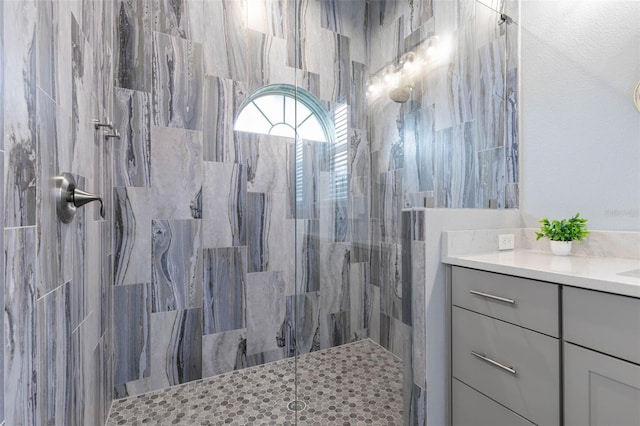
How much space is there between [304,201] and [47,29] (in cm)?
111

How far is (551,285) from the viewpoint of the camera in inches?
41.3

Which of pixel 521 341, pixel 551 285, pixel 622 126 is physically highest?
pixel 622 126

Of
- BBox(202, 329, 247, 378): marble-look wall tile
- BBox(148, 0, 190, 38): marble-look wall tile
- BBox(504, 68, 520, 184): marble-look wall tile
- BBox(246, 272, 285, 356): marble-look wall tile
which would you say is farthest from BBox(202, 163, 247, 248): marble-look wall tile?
BBox(504, 68, 520, 184): marble-look wall tile

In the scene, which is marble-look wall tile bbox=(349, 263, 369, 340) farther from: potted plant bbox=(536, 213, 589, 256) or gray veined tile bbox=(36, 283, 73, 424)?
gray veined tile bbox=(36, 283, 73, 424)

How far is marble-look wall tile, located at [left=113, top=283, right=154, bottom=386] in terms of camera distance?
6.12ft

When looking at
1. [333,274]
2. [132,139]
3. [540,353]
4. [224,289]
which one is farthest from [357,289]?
[132,139]

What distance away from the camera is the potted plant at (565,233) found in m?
1.49

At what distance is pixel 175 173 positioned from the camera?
6.57 ft

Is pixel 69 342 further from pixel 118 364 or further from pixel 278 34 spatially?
pixel 278 34

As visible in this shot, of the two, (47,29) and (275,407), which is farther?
(275,407)

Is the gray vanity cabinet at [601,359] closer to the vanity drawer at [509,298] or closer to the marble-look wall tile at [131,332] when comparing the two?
the vanity drawer at [509,298]

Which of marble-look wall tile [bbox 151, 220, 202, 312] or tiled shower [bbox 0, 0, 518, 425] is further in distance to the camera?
marble-look wall tile [bbox 151, 220, 202, 312]

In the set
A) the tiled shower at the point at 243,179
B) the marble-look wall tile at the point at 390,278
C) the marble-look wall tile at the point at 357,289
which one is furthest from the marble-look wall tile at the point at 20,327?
the marble-look wall tile at the point at 390,278

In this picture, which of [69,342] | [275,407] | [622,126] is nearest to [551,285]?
[622,126]
